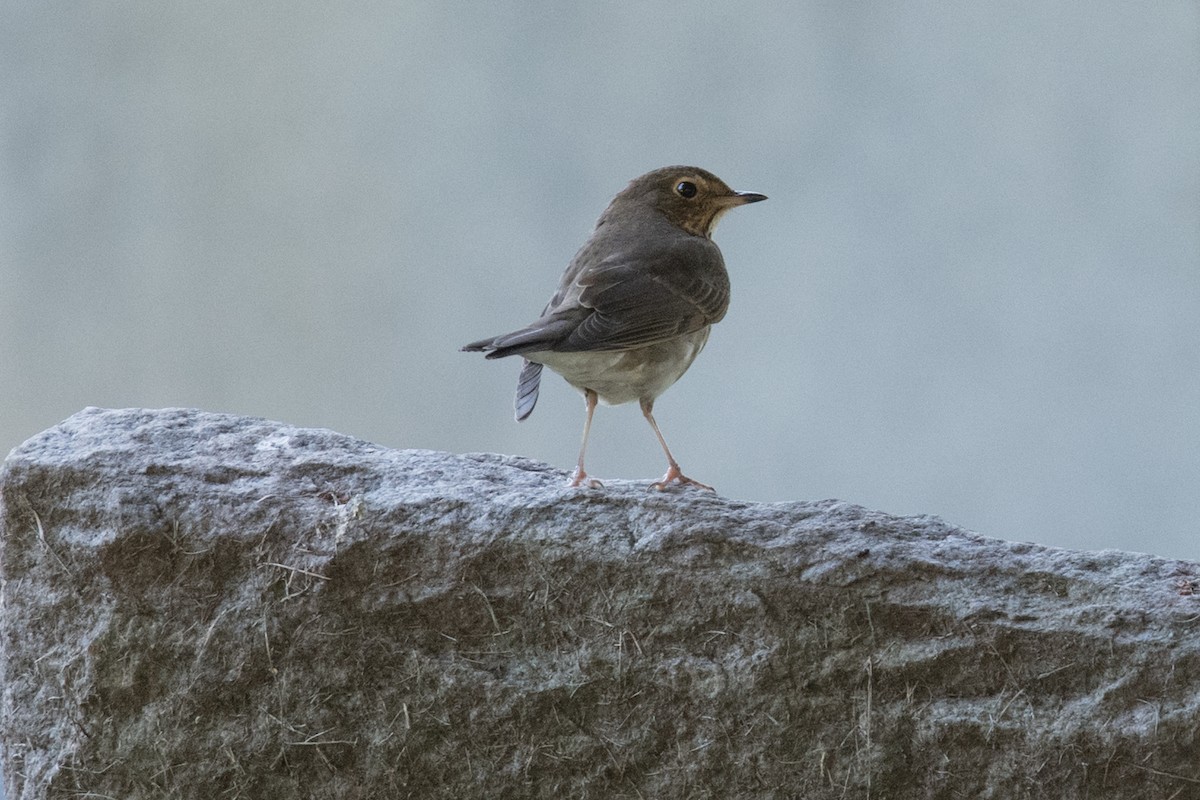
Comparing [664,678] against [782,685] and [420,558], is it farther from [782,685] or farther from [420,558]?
[420,558]

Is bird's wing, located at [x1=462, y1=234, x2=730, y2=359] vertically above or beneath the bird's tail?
above

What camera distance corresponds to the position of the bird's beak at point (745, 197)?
4.28m

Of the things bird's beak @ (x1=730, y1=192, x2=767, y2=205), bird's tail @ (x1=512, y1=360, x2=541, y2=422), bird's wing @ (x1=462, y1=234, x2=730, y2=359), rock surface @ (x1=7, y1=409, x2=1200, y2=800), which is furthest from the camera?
bird's beak @ (x1=730, y1=192, x2=767, y2=205)

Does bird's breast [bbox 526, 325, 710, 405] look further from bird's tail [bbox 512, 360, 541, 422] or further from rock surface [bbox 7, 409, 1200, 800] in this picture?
rock surface [bbox 7, 409, 1200, 800]

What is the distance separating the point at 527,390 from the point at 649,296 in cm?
52

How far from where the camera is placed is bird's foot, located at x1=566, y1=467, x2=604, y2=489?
3.54 metres

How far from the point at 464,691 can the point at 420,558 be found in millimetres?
359

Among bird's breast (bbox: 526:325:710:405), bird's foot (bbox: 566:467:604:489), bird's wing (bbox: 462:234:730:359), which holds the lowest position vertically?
bird's foot (bbox: 566:467:604:489)

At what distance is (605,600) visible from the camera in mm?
3232

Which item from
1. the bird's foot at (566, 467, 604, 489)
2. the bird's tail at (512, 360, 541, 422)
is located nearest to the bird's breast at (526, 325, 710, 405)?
the bird's tail at (512, 360, 541, 422)

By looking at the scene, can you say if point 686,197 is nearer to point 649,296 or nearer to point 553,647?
point 649,296

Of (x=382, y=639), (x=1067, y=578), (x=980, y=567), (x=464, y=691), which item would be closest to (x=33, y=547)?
(x=382, y=639)

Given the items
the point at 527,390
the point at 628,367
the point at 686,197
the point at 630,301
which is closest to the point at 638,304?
the point at 630,301

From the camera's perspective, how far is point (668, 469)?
3.83 m
